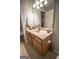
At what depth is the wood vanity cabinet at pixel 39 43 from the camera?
1266mm

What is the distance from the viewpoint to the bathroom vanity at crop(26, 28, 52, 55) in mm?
1265

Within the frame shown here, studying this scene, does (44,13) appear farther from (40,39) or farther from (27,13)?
(40,39)

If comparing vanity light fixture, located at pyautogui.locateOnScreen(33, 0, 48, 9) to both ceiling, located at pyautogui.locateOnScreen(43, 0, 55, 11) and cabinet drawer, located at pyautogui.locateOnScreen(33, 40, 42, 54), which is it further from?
cabinet drawer, located at pyautogui.locateOnScreen(33, 40, 42, 54)

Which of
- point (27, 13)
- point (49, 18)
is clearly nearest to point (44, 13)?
point (49, 18)

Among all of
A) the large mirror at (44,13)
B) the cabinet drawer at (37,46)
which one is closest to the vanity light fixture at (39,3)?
the large mirror at (44,13)

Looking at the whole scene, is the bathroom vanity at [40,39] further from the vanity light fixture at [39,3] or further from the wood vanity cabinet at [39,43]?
the vanity light fixture at [39,3]

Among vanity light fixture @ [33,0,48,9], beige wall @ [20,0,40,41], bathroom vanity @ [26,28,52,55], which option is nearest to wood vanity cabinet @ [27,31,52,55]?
bathroom vanity @ [26,28,52,55]

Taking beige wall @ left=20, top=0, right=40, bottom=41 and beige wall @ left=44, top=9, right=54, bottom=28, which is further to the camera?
beige wall @ left=44, top=9, right=54, bottom=28
